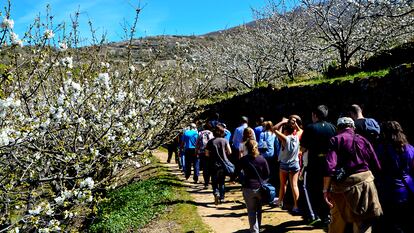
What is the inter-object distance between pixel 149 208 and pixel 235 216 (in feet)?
11.2

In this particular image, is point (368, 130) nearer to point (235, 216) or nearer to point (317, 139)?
point (317, 139)

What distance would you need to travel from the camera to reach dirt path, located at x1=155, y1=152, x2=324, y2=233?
306 inches

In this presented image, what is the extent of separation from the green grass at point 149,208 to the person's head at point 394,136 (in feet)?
15.5

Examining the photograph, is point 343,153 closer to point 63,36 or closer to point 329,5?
point 63,36

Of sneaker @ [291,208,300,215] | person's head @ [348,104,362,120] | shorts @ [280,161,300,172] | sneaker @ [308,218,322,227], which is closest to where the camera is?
person's head @ [348,104,362,120]

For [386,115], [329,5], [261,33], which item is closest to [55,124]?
[386,115]

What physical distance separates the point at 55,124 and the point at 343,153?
4.01 m

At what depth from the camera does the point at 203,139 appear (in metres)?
11.8

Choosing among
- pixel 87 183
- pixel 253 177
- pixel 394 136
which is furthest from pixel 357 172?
pixel 87 183

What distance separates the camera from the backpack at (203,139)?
38.6 ft

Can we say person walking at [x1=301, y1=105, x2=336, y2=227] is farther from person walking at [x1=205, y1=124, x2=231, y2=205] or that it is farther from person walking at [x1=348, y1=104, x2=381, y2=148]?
person walking at [x1=205, y1=124, x2=231, y2=205]

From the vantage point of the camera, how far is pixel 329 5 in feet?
49.6

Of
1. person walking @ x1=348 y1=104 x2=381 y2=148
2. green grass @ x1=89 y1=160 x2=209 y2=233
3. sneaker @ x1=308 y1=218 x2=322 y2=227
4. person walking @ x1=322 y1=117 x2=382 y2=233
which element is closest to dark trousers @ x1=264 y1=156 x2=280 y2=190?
green grass @ x1=89 y1=160 x2=209 y2=233

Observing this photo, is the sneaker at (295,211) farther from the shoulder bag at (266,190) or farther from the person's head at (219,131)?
the person's head at (219,131)
